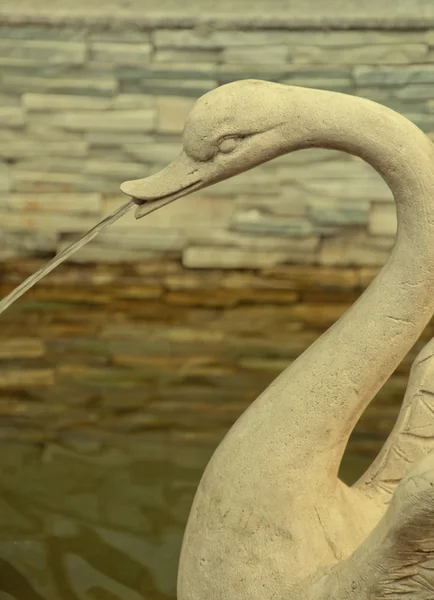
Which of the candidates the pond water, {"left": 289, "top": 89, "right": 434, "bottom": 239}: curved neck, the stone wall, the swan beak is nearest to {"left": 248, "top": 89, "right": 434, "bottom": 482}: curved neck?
{"left": 289, "top": 89, "right": 434, "bottom": 239}: curved neck

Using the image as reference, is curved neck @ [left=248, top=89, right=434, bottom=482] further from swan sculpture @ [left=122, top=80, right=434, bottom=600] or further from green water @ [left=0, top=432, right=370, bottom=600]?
green water @ [left=0, top=432, right=370, bottom=600]

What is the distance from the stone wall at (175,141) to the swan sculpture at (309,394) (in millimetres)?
1799

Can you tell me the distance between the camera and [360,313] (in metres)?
1.08

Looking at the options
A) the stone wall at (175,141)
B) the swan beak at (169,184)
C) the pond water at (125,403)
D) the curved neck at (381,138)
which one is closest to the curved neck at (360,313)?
the curved neck at (381,138)

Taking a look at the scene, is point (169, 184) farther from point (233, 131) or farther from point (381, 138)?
point (381, 138)

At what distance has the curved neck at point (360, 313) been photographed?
102 cm

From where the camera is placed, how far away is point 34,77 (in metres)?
2.88

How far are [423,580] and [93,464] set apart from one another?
4.04ft

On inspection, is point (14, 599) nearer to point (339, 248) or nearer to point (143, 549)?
point (143, 549)

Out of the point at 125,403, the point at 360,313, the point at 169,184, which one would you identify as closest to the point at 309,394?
the point at 360,313

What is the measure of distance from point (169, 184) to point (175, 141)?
183cm

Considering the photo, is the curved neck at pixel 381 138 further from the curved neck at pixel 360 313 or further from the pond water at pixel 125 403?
the pond water at pixel 125 403

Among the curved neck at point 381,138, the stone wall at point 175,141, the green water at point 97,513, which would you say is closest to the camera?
the curved neck at point 381,138

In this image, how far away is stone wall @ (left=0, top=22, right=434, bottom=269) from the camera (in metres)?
2.83
